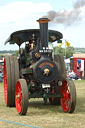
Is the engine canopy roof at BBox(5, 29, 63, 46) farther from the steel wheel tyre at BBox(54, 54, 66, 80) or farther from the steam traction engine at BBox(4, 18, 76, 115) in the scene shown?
the steel wheel tyre at BBox(54, 54, 66, 80)

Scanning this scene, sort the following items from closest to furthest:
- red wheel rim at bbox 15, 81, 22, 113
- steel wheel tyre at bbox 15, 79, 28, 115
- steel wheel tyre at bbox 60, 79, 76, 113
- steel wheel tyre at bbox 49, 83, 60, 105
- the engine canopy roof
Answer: steel wheel tyre at bbox 15, 79, 28, 115
steel wheel tyre at bbox 60, 79, 76, 113
red wheel rim at bbox 15, 81, 22, 113
steel wheel tyre at bbox 49, 83, 60, 105
the engine canopy roof

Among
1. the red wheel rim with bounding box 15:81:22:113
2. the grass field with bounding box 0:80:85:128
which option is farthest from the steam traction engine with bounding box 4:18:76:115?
the grass field with bounding box 0:80:85:128

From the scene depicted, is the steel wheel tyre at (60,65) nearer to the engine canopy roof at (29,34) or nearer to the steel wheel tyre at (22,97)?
the engine canopy roof at (29,34)

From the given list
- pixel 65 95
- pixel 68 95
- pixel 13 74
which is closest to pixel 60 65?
pixel 13 74

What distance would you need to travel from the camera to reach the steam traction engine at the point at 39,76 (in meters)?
7.36

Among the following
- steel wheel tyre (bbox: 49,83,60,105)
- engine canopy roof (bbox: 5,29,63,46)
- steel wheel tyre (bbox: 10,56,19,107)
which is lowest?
steel wheel tyre (bbox: 49,83,60,105)

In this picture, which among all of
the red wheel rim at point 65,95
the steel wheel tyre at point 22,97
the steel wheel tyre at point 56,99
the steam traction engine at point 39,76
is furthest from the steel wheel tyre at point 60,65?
the steel wheel tyre at point 22,97

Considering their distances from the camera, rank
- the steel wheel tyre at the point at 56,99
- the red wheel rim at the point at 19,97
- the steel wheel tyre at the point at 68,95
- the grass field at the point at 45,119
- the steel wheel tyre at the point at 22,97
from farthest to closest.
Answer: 1. the steel wheel tyre at the point at 56,99
2. the red wheel rim at the point at 19,97
3. the steel wheel tyre at the point at 68,95
4. the steel wheel tyre at the point at 22,97
5. the grass field at the point at 45,119

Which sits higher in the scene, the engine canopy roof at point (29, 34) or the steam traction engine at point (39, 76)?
the engine canopy roof at point (29, 34)

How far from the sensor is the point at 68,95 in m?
7.52

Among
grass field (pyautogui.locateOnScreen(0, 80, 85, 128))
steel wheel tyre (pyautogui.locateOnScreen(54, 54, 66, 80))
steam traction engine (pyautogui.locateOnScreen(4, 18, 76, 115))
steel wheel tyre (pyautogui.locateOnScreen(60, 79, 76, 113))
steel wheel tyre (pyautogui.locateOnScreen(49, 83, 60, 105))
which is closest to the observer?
grass field (pyautogui.locateOnScreen(0, 80, 85, 128))

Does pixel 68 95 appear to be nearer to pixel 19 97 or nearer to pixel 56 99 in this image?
pixel 19 97

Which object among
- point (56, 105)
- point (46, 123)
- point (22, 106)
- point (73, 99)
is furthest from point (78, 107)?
point (46, 123)

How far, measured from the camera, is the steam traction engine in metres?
7.36
